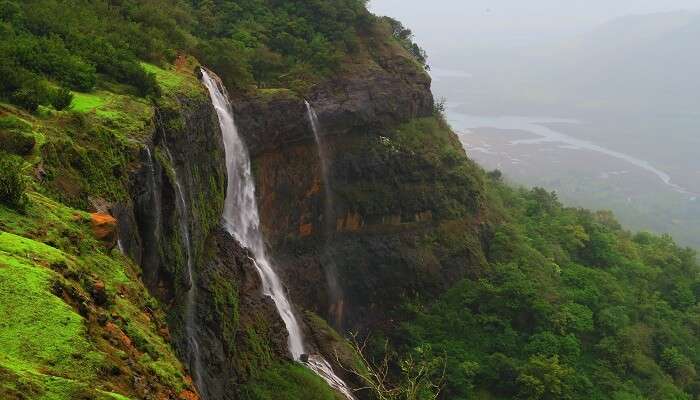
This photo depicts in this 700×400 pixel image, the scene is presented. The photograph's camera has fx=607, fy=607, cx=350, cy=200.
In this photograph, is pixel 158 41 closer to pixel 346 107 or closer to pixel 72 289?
pixel 346 107

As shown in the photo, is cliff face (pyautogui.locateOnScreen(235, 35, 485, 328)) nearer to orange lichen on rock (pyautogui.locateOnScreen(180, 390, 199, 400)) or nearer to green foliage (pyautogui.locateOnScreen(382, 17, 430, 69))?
green foliage (pyautogui.locateOnScreen(382, 17, 430, 69))

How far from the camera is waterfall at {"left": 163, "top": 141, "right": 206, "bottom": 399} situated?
1346cm

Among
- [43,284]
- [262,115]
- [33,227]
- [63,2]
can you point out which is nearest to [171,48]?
[63,2]

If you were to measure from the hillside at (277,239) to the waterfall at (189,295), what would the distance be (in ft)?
0.35

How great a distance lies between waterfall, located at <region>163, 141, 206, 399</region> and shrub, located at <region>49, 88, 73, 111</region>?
99.4 inches

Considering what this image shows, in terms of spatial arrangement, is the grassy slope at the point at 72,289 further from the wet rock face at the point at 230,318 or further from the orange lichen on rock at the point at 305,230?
the orange lichen on rock at the point at 305,230

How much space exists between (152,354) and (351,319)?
21.4m

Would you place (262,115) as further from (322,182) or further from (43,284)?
(43,284)

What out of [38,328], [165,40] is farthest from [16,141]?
[165,40]

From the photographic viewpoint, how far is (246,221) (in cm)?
2102

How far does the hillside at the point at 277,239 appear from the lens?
741cm

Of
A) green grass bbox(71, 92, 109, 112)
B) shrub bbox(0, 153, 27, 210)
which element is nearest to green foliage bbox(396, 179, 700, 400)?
green grass bbox(71, 92, 109, 112)

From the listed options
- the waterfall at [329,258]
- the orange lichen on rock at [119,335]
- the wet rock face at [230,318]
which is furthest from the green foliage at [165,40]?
the orange lichen on rock at [119,335]

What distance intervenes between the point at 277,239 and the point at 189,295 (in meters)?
10.8
